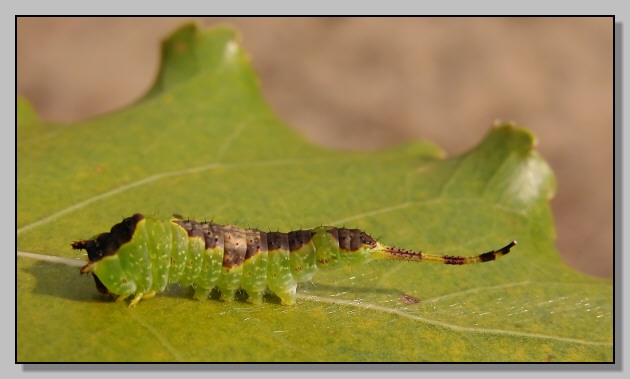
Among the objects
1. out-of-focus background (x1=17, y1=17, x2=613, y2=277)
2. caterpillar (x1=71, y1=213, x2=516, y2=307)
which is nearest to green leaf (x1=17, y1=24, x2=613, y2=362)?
caterpillar (x1=71, y1=213, x2=516, y2=307)

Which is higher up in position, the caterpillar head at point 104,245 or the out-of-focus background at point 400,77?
the out-of-focus background at point 400,77

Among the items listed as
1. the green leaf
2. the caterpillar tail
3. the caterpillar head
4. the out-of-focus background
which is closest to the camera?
the green leaf

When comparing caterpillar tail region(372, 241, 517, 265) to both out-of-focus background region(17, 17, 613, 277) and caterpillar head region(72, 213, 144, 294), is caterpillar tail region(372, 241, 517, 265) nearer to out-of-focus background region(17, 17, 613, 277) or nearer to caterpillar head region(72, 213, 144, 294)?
caterpillar head region(72, 213, 144, 294)

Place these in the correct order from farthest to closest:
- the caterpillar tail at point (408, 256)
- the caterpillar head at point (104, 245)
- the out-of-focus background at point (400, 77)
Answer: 1. the out-of-focus background at point (400, 77)
2. the caterpillar tail at point (408, 256)
3. the caterpillar head at point (104, 245)

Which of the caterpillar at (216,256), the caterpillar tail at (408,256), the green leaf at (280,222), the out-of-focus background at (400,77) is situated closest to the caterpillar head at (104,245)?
the caterpillar at (216,256)

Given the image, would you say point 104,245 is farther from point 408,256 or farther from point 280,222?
point 408,256

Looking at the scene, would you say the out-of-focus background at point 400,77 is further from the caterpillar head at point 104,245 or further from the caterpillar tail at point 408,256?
the caterpillar head at point 104,245

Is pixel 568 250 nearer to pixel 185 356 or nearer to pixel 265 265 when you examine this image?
pixel 265 265
